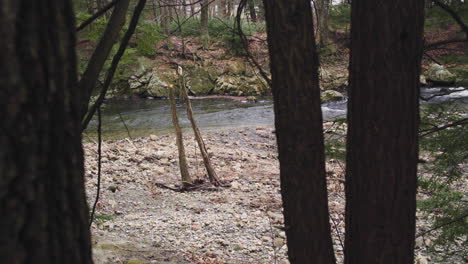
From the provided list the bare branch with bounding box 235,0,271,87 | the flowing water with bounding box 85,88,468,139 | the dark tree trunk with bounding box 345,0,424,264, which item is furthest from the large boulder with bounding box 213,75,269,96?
the dark tree trunk with bounding box 345,0,424,264

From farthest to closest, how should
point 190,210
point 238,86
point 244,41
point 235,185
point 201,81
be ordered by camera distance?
1. point 201,81
2. point 238,86
3. point 235,185
4. point 190,210
5. point 244,41

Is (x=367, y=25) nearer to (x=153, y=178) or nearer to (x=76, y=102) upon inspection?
(x=76, y=102)

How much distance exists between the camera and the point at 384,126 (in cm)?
170

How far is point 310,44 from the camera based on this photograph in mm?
1574

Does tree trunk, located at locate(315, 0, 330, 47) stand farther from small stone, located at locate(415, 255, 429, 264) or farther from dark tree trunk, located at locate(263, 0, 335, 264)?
small stone, located at locate(415, 255, 429, 264)

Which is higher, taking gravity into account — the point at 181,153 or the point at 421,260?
the point at 181,153

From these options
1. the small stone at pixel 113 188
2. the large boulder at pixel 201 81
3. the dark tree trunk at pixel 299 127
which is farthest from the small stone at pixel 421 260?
the large boulder at pixel 201 81

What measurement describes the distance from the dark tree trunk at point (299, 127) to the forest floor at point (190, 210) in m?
0.82

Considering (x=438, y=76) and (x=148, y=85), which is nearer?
(x=438, y=76)

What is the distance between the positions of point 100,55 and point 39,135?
38.5 inches

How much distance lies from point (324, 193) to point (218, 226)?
146 inches

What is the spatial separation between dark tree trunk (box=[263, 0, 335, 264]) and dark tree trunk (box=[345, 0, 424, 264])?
21 cm

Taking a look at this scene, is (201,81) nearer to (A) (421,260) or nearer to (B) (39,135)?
(A) (421,260)

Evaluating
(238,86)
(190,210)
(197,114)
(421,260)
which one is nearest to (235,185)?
(190,210)
